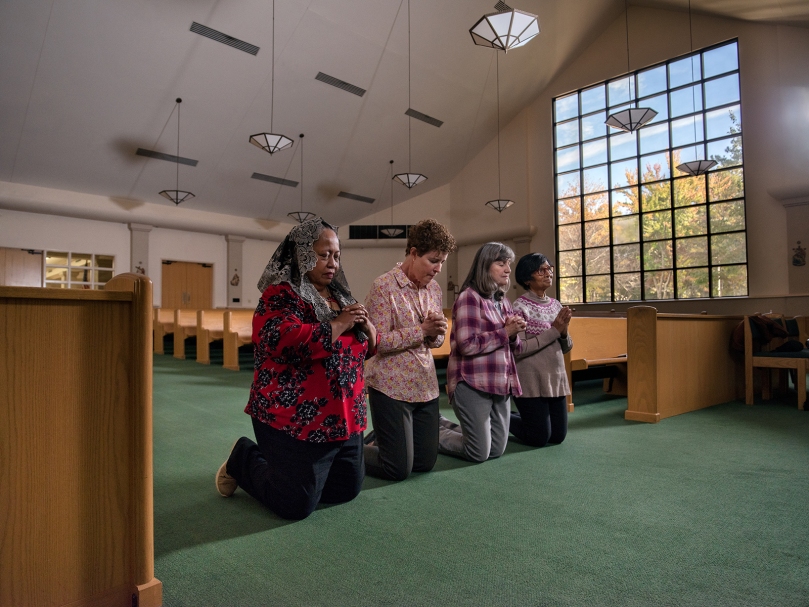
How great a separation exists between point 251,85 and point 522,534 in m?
9.24

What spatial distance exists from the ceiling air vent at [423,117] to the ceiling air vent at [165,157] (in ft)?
14.5

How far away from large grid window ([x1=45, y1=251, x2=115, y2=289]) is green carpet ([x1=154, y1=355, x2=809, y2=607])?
10637 millimetres

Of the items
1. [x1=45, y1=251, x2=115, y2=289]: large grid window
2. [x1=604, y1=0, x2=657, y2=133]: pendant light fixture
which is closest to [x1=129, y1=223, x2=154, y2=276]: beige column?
Result: [x1=45, y1=251, x2=115, y2=289]: large grid window

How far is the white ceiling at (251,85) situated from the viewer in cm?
770

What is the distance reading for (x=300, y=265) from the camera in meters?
1.80

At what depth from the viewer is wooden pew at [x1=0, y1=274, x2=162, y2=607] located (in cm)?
111

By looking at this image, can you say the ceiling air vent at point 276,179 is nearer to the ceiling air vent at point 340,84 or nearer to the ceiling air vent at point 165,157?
the ceiling air vent at point 165,157

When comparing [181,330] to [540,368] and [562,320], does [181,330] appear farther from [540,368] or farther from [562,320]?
[562,320]

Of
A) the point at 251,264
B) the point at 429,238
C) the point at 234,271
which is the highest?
the point at 251,264

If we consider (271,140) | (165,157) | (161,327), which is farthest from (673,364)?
(165,157)

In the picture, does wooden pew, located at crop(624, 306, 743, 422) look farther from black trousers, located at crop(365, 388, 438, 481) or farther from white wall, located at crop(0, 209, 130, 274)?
white wall, located at crop(0, 209, 130, 274)

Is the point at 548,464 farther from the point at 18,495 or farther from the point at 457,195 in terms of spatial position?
the point at 457,195

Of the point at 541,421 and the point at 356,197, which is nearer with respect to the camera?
the point at 541,421

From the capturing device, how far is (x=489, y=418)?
265 cm
